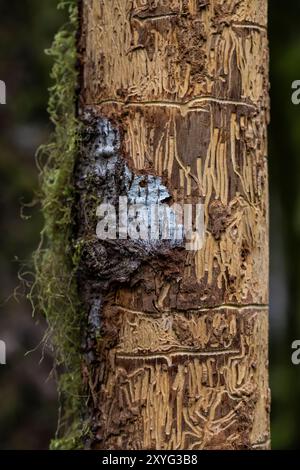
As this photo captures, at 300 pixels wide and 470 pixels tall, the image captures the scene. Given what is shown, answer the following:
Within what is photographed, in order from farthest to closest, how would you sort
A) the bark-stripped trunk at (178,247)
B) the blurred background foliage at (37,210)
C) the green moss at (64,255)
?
the blurred background foliage at (37,210) → the green moss at (64,255) → the bark-stripped trunk at (178,247)

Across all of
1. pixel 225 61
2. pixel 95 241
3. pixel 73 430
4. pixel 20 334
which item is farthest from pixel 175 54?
pixel 20 334

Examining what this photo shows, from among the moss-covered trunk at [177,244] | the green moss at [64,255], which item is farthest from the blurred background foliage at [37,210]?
the moss-covered trunk at [177,244]

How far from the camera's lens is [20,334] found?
225 inches

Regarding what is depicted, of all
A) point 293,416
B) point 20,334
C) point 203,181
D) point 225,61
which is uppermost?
point 225,61

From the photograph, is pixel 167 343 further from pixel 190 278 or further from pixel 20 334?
pixel 20 334

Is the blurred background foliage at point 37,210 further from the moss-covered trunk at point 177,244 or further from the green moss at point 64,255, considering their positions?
the moss-covered trunk at point 177,244

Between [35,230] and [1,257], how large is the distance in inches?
11.7

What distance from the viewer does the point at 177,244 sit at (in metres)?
2.31

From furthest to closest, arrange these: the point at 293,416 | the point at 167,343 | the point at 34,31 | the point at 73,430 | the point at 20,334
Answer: the point at 293,416, the point at 34,31, the point at 20,334, the point at 73,430, the point at 167,343

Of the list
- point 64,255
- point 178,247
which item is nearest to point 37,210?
point 64,255

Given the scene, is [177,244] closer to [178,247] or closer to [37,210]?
[178,247]

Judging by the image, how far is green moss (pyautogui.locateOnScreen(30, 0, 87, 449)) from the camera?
2.55 metres

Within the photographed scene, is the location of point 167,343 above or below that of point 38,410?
above

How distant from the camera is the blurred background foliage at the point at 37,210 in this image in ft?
19.4
